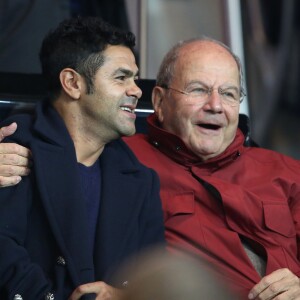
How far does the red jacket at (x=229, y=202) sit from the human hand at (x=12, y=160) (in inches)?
17.0

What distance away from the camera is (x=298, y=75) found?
16.0 ft

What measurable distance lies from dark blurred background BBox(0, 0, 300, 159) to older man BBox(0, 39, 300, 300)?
2.83 ft

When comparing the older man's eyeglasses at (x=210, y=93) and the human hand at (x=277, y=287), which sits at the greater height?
the older man's eyeglasses at (x=210, y=93)

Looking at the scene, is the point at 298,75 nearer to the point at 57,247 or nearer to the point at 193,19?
the point at 193,19

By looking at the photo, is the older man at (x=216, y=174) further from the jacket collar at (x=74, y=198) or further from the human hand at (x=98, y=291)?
the human hand at (x=98, y=291)

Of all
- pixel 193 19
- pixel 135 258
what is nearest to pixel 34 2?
pixel 193 19

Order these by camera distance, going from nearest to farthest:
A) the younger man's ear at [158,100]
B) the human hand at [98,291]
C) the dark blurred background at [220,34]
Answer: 1. the human hand at [98,291]
2. the younger man's ear at [158,100]
3. the dark blurred background at [220,34]

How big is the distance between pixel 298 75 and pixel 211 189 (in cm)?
280

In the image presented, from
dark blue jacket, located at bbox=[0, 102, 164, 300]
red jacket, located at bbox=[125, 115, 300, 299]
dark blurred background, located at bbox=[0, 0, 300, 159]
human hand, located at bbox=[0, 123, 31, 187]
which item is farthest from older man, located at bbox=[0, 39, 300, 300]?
dark blurred background, located at bbox=[0, 0, 300, 159]

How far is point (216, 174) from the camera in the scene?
7.45 ft

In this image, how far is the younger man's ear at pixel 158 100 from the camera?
2.38 m

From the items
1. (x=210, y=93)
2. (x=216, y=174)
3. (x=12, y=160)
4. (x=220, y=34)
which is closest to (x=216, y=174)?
(x=216, y=174)

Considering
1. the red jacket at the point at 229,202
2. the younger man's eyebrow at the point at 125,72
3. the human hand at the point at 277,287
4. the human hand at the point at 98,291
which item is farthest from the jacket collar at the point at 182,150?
the human hand at the point at 98,291

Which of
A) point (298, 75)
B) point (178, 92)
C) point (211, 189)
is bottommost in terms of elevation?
point (298, 75)
